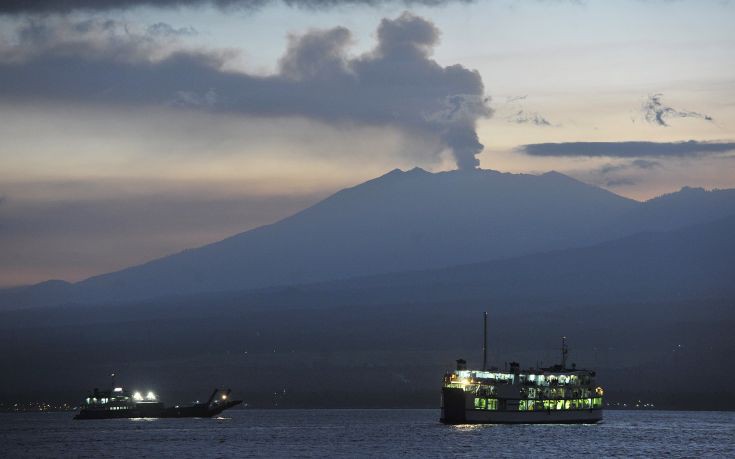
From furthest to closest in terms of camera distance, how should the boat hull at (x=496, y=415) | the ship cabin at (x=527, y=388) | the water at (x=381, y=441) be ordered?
the boat hull at (x=496, y=415)
the ship cabin at (x=527, y=388)
the water at (x=381, y=441)

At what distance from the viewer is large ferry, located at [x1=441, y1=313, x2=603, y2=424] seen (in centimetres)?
16700

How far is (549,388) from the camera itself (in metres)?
173

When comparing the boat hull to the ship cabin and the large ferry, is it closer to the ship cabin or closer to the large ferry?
the large ferry

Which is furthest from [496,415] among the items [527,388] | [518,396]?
[527,388]

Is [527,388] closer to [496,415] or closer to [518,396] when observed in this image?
[518,396]

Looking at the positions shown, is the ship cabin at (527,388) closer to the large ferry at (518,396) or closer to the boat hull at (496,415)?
the large ferry at (518,396)

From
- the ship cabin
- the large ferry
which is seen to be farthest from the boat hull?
the ship cabin

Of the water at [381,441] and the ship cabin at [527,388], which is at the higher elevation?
the ship cabin at [527,388]

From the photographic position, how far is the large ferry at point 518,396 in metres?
167

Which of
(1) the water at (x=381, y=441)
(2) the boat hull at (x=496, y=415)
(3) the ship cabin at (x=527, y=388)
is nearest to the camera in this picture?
(1) the water at (x=381, y=441)

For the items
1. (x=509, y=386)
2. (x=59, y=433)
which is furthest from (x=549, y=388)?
(x=59, y=433)

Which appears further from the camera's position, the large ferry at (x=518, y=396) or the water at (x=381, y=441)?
the large ferry at (x=518, y=396)

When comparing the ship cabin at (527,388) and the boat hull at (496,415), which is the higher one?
the ship cabin at (527,388)

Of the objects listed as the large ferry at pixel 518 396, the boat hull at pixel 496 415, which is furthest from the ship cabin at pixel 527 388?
the boat hull at pixel 496 415
